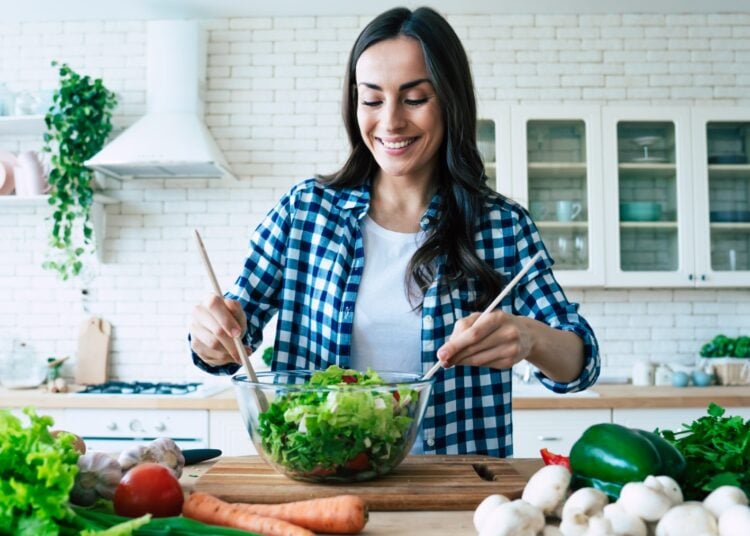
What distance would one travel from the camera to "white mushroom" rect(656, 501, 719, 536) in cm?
87

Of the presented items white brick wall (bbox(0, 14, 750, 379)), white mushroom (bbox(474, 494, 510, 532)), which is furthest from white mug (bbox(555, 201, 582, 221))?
white mushroom (bbox(474, 494, 510, 532))

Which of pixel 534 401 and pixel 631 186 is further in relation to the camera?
pixel 631 186

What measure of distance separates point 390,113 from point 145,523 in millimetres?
1059

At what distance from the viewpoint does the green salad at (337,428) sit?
113 cm

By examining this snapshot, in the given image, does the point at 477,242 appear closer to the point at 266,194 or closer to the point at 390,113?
the point at 390,113

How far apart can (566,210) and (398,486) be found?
280 cm

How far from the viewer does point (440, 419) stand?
5.56 feet

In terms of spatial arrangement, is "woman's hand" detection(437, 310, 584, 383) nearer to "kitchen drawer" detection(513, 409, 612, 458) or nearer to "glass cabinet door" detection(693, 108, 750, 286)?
"kitchen drawer" detection(513, 409, 612, 458)

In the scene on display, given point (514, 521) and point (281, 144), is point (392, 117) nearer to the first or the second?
point (514, 521)

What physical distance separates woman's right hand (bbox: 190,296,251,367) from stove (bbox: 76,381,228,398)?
6.13 ft

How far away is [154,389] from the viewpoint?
3463mm

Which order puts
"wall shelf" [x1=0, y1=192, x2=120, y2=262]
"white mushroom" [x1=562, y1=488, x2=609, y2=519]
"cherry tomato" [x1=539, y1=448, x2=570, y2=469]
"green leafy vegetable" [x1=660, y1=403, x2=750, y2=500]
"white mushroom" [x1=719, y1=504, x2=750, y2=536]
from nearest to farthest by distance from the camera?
1. "white mushroom" [x1=719, y1=504, x2=750, y2=536]
2. "white mushroom" [x1=562, y1=488, x2=609, y2=519]
3. "green leafy vegetable" [x1=660, y1=403, x2=750, y2=500]
4. "cherry tomato" [x1=539, y1=448, x2=570, y2=469]
5. "wall shelf" [x1=0, y1=192, x2=120, y2=262]

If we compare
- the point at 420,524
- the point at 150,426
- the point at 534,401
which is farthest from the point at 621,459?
the point at 150,426

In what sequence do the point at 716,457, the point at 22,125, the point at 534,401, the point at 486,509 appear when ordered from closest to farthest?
1. the point at 486,509
2. the point at 716,457
3. the point at 534,401
4. the point at 22,125
